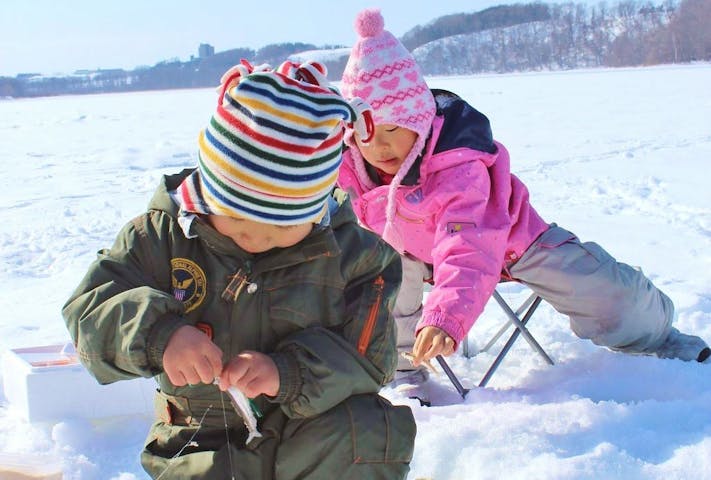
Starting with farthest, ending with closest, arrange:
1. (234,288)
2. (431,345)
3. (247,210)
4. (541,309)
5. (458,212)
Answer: (541,309) < (458,212) < (431,345) < (234,288) < (247,210)

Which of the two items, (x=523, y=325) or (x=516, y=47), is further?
(x=516, y=47)

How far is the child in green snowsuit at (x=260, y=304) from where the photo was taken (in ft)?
4.82

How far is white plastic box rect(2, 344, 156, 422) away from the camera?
2455 mm

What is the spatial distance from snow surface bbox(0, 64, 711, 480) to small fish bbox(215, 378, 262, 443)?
0.61 meters

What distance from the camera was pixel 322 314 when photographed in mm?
1703

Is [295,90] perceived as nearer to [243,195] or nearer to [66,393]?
[243,195]

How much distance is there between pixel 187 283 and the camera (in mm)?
1639

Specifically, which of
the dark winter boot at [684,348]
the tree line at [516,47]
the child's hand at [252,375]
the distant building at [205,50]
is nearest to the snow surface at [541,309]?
the dark winter boot at [684,348]

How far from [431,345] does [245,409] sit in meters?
0.86

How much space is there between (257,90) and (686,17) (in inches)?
2896

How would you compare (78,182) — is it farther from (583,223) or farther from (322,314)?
(322,314)

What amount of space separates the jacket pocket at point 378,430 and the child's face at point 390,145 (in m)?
1.32

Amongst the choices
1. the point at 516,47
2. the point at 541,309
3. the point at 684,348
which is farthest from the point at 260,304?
the point at 516,47

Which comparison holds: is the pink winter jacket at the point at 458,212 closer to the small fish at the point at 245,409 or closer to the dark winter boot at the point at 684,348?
the dark winter boot at the point at 684,348
